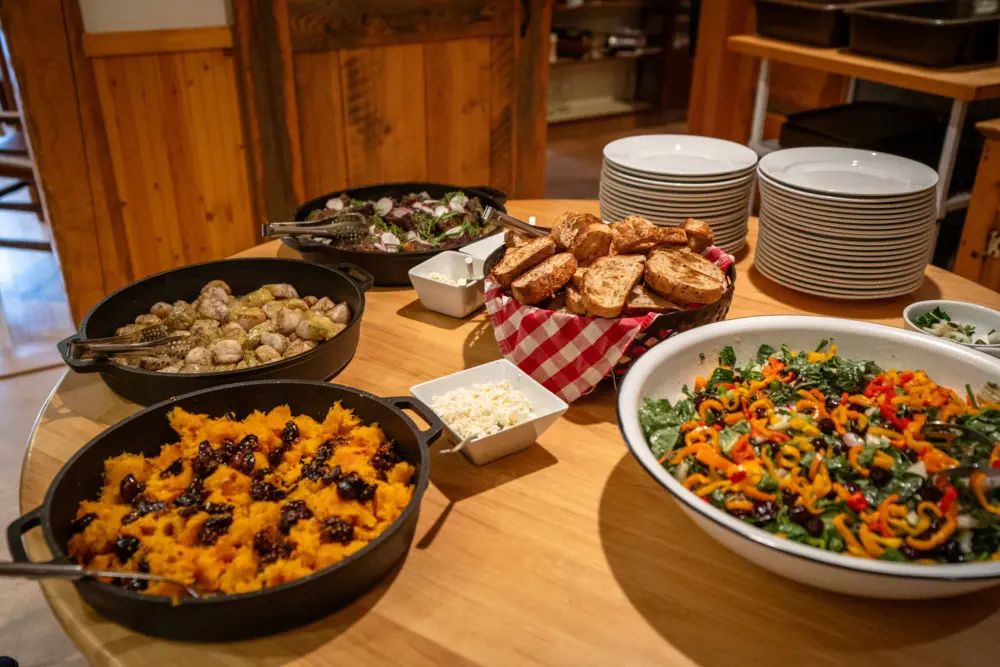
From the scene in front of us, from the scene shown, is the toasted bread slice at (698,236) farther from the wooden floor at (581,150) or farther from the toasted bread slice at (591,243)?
the wooden floor at (581,150)

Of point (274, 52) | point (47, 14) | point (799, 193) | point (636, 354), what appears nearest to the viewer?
point (636, 354)

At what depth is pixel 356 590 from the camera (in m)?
0.98

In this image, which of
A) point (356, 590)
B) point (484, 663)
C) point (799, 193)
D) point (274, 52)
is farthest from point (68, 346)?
point (274, 52)

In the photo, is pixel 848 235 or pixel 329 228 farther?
pixel 329 228

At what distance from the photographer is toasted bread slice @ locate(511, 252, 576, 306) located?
136 centimetres

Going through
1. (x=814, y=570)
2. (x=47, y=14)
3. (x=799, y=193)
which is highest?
(x=47, y=14)

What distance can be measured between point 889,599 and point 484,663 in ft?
1.75

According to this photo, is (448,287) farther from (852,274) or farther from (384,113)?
(384,113)

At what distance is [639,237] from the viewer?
1.47 metres

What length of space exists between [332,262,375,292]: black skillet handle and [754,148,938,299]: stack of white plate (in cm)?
→ 95

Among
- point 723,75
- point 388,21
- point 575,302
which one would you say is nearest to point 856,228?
point 575,302

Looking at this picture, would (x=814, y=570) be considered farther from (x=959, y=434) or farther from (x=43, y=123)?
(x=43, y=123)

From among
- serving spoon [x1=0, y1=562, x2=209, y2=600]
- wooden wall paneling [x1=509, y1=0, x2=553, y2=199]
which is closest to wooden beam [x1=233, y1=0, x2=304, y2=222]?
wooden wall paneling [x1=509, y1=0, x2=553, y2=199]

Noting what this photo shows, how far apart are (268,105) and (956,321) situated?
286 cm
